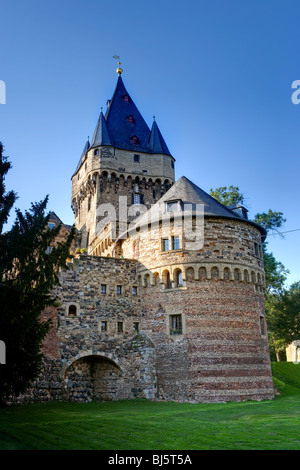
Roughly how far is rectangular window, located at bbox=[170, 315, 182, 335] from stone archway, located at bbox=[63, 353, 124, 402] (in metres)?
3.74

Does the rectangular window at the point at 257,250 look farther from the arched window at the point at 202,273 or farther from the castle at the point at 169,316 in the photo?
the arched window at the point at 202,273

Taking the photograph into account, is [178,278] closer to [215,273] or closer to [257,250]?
[215,273]

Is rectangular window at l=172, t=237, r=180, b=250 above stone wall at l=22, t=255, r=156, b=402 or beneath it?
above

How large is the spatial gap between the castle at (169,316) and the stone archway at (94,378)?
0.05m

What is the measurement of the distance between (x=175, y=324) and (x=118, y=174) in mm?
23200

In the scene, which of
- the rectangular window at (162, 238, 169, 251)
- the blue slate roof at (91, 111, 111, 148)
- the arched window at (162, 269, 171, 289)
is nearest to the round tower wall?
the arched window at (162, 269, 171, 289)

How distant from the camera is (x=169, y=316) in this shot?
989 inches

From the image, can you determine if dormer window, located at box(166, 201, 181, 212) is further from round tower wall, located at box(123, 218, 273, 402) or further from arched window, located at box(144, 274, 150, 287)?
arched window, located at box(144, 274, 150, 287)

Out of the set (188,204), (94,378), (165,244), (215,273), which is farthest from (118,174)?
(94,378)

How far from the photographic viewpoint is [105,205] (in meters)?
43.8

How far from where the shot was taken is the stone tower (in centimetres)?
4394

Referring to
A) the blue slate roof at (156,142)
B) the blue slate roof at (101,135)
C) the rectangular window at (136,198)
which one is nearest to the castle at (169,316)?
the rectangular window at (136,198)
